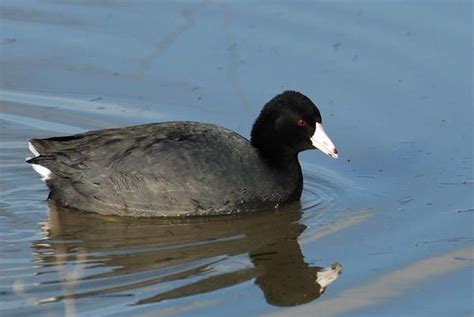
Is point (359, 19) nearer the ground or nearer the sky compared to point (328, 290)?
nearer the sky

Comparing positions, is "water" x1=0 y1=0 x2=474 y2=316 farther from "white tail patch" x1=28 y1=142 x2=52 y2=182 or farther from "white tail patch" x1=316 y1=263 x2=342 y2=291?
"white tail patch" x1=28 y1=142 x2=52 y2=182

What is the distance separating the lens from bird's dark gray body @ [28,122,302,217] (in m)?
8.23

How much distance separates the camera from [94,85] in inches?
398

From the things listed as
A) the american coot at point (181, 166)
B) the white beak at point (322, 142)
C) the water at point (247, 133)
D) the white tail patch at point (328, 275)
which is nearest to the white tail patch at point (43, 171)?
the american coot at point (181, 166)

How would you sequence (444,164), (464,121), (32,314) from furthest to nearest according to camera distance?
(464,121) < (444,164) < (32,314)

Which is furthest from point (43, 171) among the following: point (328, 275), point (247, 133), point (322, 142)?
point (328, 275)

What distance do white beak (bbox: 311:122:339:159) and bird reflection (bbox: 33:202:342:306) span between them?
1.51 ft

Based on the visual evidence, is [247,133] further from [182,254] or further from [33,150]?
[182,254]

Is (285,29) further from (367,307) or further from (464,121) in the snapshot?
(367,307)

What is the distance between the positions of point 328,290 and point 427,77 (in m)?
3.59

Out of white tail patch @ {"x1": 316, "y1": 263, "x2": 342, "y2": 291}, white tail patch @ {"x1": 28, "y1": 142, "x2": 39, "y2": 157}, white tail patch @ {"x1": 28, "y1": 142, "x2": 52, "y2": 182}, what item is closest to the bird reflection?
white tail patch @ {"x1": 316, "y1": 263, "x2": 342, "y2": 291}

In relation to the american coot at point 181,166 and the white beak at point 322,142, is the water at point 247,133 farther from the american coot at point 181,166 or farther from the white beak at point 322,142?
the white beak at point 322,142

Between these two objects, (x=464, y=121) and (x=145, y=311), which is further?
(x=464, y=121)

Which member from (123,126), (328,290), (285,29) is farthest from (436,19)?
(328,290)
